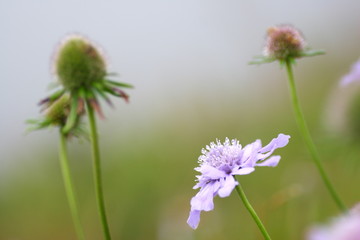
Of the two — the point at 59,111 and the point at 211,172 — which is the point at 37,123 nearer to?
the point at 59,111

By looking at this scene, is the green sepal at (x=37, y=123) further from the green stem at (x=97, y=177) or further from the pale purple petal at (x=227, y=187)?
the pale purple petal at (x=227, y=187)

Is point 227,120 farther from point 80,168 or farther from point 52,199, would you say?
point 52,199

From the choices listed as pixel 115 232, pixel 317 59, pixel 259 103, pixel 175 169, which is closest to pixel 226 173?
pixel 115 232

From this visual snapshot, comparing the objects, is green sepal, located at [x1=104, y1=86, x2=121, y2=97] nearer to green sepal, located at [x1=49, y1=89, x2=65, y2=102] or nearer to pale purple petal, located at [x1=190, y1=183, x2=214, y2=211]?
green sepal, located at [x1=49, y1=89, x2=65, y2=102]

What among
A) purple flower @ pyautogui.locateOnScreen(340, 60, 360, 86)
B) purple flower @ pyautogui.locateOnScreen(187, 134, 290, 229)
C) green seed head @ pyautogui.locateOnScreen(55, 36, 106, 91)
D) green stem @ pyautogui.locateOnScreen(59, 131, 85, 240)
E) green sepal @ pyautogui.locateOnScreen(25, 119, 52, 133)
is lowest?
purple flower @ pyautogui.locateOnScreen(187, 134, 290, 229)

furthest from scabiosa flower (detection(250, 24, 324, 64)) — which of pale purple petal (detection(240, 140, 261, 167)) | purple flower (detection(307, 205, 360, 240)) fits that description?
purple flower (detection(307, 205, 360, 240))

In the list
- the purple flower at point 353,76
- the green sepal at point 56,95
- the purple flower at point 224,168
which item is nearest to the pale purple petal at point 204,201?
the purple flower at point 224,168

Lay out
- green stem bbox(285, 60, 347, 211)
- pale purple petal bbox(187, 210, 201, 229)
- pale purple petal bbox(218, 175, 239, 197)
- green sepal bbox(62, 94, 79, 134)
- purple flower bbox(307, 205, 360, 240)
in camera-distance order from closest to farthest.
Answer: purple flower bbox(307, 205, 360, 240) < pale purple petal bbox(218, 175, 239, 197) < pale purple petal bbox(187, 210, 201, 229) < green stem bbox(285, 60, 347, 211) < green sepal bbox(62, 94, 79, 134)
